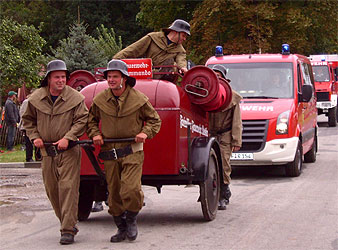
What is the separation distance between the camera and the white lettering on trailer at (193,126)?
8524mm

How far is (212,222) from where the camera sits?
892cm

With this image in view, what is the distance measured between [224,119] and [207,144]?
5.27 ft

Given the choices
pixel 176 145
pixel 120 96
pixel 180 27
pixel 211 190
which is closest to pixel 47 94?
pixel 120 96

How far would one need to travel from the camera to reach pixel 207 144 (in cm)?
887

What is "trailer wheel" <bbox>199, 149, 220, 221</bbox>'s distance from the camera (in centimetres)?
872

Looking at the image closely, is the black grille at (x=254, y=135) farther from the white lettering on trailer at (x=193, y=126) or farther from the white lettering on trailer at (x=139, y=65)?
the white lettering on trailer at (x=139, y=65)

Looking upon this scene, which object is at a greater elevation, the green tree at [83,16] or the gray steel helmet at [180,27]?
the green tree at [83,16]

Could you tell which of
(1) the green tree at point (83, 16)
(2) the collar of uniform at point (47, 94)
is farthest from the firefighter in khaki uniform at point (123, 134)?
(1) the green tree at point (83, 16)

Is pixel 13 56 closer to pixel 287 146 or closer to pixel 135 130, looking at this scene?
pixel 287 146

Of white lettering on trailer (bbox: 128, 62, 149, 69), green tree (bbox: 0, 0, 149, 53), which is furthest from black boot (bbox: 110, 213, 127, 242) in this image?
green tree (bbox: 0, 0, 149, 53)

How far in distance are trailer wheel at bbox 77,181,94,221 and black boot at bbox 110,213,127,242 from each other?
141 cm

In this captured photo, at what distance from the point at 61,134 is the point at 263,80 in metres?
7.72

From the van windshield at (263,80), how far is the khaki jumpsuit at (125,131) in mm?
7113

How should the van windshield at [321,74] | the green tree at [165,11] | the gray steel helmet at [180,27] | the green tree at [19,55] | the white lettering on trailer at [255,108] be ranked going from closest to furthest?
the gray steel helmet at [180,27] → the white lettering on trailer at [255,108] → the green tree at [19,55] → the van windshield at [321,74] → the green tree at [165,11]
